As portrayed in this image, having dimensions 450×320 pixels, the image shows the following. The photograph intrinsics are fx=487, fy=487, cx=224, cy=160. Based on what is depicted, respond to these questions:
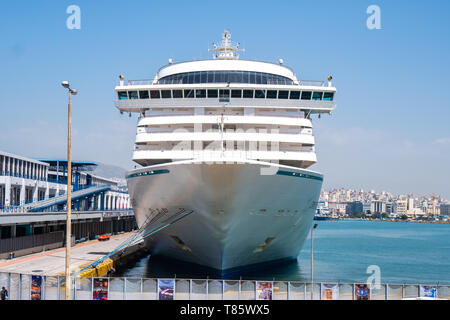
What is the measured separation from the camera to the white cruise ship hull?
68.2 ft

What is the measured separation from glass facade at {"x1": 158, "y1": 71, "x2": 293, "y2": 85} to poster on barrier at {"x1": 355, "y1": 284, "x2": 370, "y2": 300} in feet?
Result: 51.8

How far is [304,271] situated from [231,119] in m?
12.2

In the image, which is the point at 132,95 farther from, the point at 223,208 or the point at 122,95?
the point at 223,208

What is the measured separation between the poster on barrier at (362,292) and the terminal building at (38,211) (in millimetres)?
18565

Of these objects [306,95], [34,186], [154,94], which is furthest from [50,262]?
[34,186]

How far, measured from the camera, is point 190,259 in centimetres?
2467

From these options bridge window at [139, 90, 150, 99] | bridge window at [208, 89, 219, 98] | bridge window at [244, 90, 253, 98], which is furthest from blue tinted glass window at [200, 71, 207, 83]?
bridge window at [139, 90, 150, 99]

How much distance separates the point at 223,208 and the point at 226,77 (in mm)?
10315

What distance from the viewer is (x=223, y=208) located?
21.1 m

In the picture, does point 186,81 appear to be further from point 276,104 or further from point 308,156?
point 308,156

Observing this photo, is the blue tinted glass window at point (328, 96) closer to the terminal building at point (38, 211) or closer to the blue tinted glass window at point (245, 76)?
the blue tinted glass window at point (245, 76)

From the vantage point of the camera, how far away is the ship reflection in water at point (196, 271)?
23916 millimetres

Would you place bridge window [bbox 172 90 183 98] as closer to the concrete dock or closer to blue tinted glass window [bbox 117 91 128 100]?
blue tinted glass window [bbox 117 91 128 100]

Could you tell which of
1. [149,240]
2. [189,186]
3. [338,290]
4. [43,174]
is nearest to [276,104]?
[189,186]
